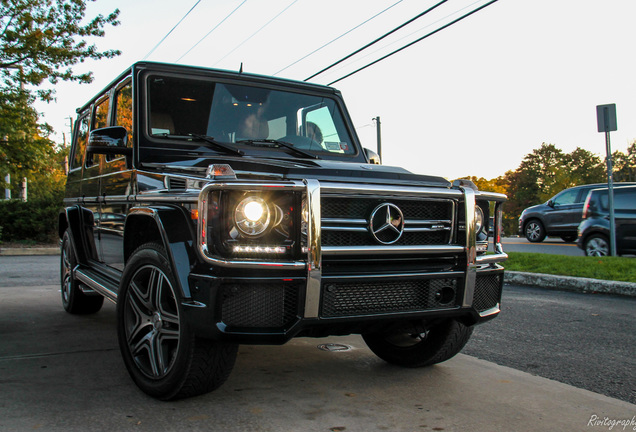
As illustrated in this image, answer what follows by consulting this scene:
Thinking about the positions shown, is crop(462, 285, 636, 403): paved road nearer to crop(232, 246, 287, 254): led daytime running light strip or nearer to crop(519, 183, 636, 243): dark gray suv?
crop(232, 246, 287, 254): led daytime running light strip

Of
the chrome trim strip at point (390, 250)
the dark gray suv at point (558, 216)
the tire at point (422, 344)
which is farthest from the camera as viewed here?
the dark gray suv at point (558, 216)

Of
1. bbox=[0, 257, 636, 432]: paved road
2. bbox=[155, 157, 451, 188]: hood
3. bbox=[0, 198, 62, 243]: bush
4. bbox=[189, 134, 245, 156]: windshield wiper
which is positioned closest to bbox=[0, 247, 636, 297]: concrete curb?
bbox=[0, 257, 636, 432]: paved road

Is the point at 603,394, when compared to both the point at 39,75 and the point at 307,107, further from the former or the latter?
the point at 39,75

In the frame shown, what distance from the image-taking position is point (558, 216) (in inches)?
662

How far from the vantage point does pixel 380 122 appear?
32.0 meters

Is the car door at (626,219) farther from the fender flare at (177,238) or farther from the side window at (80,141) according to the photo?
the fender flare at (177,238)

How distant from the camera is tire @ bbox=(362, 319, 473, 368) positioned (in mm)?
3633

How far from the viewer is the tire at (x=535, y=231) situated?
57.5ft

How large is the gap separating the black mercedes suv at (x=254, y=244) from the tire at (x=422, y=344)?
0.04 feet

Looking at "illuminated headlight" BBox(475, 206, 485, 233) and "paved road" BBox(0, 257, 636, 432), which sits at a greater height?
"illuminated headlight" BBox(475, 206, 485, 233)

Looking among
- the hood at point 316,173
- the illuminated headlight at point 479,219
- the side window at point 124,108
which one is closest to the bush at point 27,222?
the side window at point 124,108

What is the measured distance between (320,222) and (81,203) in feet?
11.1

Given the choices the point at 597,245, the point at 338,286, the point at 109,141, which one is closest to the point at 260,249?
the point at 338,286
